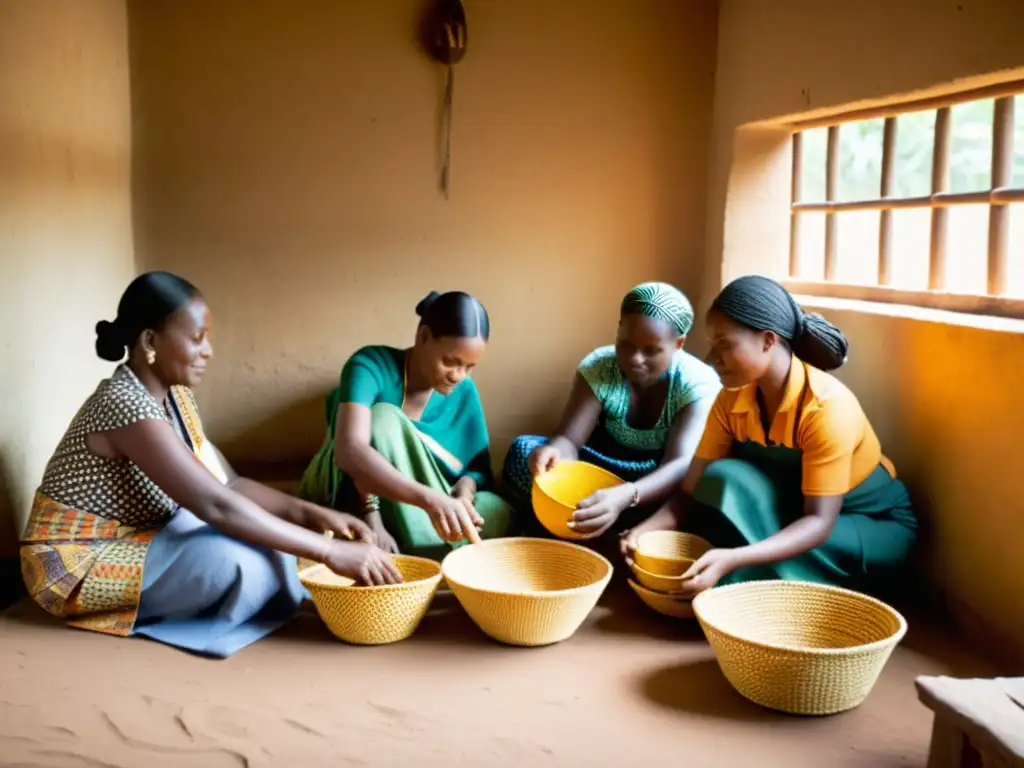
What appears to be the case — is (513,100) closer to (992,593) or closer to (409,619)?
(409,619)

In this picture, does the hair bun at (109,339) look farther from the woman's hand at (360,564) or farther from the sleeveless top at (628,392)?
the sleeveless top at (628,392)

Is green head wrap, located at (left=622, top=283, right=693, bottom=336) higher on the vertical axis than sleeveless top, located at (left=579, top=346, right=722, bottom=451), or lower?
higher

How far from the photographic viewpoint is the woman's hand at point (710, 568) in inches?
99.8

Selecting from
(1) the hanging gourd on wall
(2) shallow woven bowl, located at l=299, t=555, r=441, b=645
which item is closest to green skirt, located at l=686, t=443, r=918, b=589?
(2) shallow woven bowl, located at l=299, t=555, r=441, b=645

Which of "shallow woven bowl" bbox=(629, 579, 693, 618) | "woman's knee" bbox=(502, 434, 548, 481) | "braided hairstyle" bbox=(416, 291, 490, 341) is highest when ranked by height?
"braided hairstyle" bbox=(416, 291, 490, 341)

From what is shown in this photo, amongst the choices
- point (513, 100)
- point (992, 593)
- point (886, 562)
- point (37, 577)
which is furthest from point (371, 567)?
point (513, 100)

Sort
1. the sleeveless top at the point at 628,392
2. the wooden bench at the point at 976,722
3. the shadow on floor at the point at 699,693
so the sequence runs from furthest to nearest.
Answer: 1. the sleeveless top at the point at 628,392
2. the shadow on floor at the point at 699,693
3. the wooden bench at the point at 976,722

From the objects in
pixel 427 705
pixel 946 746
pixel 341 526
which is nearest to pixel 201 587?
pixel 341 526

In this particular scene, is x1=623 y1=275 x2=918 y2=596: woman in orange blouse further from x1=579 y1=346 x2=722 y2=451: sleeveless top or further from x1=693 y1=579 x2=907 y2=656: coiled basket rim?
x1=579 y1=346 x2=722 y2=451: sleeveless top

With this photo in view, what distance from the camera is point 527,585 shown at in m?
2.94

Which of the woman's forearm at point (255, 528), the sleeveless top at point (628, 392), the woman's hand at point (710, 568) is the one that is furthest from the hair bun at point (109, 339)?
the woman's hand at point (710, 568)

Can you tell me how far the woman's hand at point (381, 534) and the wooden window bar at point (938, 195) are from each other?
185cm

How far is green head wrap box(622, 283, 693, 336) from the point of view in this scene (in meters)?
3.18

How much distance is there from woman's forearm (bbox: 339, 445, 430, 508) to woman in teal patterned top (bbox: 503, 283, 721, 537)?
0.43 meters
